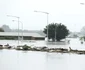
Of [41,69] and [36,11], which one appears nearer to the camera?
[41,69]

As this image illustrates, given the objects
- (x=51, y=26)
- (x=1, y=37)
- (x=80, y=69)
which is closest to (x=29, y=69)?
(x=80, y=69)

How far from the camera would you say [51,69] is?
20.8 metres

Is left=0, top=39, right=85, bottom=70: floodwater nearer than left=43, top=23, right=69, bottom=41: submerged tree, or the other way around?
left=0, top=39, right=85, bottom=70: floodwater

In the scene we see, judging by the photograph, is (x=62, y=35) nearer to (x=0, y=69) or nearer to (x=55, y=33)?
(x=55, y=33)

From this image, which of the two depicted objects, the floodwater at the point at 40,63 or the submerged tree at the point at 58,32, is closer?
the floodwater at the point at 40,63

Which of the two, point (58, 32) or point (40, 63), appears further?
point (58, 32)

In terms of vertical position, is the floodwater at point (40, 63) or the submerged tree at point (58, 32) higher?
the submerged tree at point (58, 32)

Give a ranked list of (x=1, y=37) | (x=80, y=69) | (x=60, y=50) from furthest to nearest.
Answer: (x=1, y=37)
(x=60, y=50)
(x=80, y=69)

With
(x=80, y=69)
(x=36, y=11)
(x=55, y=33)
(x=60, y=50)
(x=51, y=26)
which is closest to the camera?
(x=80, y=69)

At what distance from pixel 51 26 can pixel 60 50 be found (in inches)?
1861

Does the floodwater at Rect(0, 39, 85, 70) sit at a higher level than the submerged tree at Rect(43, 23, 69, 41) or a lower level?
lower

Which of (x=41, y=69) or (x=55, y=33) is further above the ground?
(x=55, y=33)

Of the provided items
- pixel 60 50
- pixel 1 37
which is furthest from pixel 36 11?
pixel 1 37

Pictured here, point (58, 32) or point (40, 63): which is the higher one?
point (58, 32)
